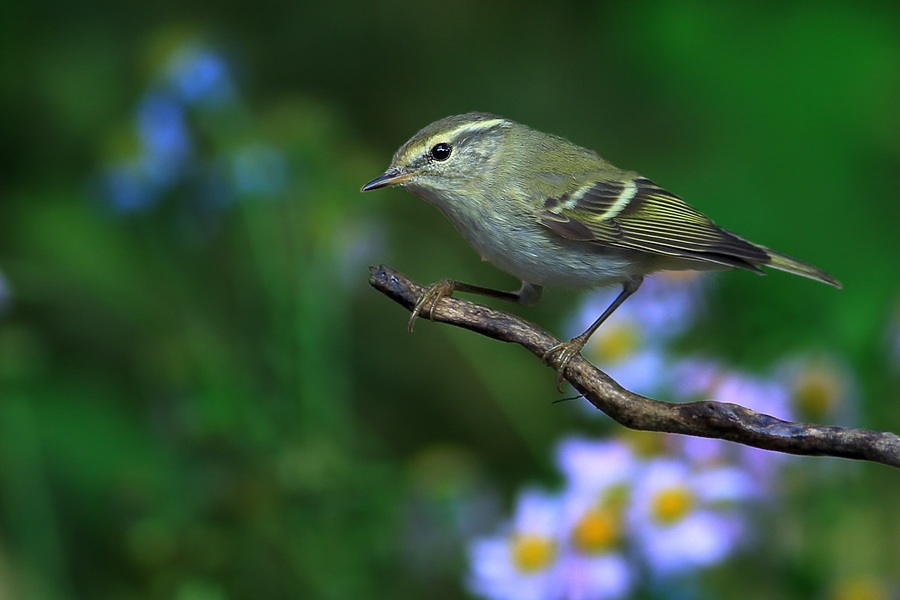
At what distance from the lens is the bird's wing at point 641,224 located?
2191mm

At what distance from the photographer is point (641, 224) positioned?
243 centimetres

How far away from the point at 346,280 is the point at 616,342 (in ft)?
2.79

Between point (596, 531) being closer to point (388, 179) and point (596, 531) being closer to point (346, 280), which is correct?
point (388, 179)

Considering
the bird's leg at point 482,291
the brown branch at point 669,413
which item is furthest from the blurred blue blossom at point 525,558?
the brown branch at point 669,413

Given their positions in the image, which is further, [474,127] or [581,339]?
[474,127]

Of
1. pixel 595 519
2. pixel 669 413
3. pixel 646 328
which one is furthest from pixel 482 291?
pixel 669 413

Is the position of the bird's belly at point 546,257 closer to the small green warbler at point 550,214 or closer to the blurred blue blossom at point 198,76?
the small green warbler at point 550,214

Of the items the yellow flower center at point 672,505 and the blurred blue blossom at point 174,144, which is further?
the blurred blue blossom at point 174,144

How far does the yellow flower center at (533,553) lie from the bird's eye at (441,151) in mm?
768

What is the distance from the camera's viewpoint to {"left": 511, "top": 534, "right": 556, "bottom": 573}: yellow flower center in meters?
2.36

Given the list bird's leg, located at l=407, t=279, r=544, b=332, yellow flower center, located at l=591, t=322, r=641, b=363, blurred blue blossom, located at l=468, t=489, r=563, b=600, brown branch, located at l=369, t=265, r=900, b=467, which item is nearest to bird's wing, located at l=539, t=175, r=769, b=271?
bird's leg, located at l=407, t=279, r=544, b=332

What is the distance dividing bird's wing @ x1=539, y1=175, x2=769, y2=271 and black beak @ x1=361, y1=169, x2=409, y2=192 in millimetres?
277

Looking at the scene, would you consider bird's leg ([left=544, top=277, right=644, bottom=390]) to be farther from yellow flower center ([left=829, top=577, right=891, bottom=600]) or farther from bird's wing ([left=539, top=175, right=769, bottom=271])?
yellow flower center ([left=829, top=577, right=891, bottom=600])

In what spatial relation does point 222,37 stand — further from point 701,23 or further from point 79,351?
point 701,23
